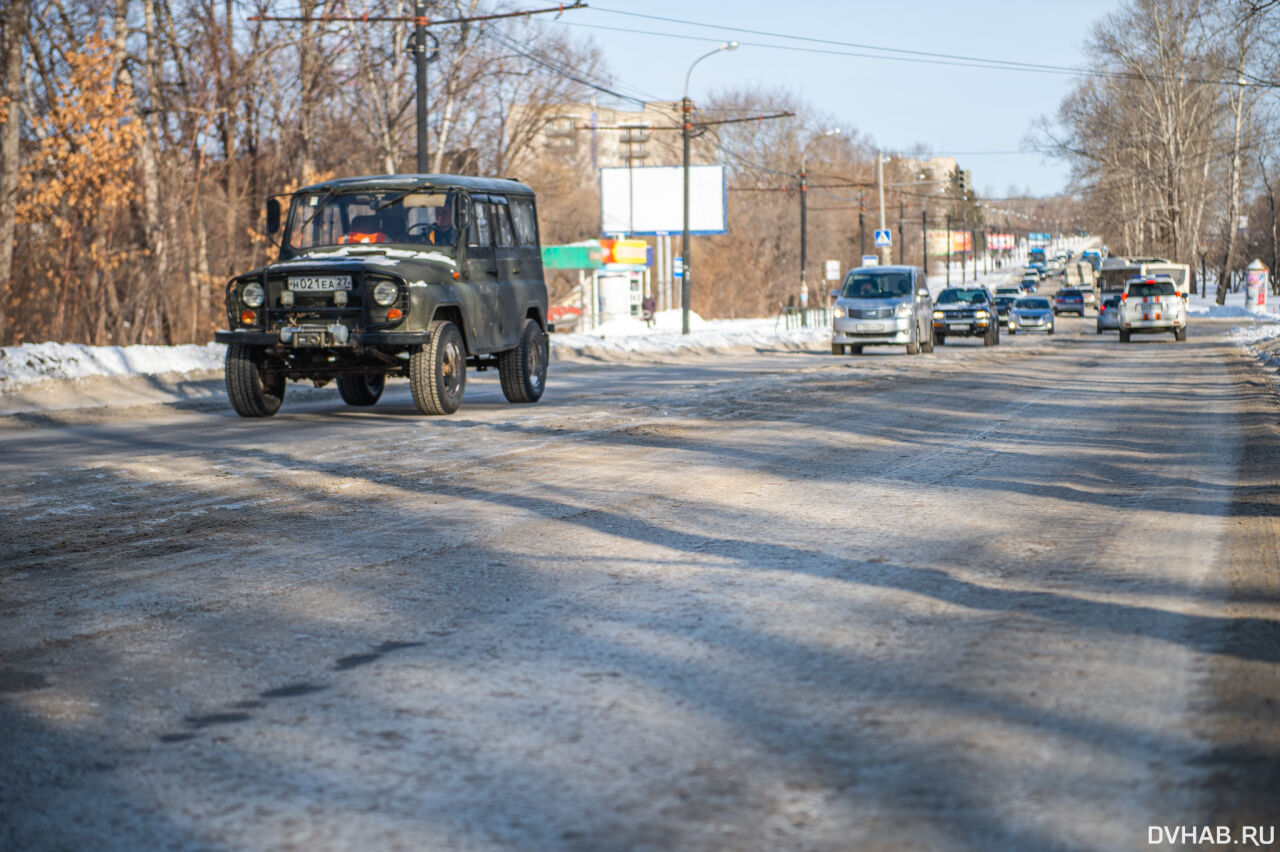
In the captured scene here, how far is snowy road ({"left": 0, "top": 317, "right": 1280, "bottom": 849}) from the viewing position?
3.37 m

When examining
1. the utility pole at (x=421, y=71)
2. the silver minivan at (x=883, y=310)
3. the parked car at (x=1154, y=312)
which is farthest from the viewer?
the parked car at (x=1154, y=312)

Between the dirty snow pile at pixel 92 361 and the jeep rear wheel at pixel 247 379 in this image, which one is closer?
the jeep rear wheel at pixel 247 379

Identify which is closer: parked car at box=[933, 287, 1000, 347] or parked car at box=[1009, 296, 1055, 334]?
parked car at box=[933, 287, 1000, 347]

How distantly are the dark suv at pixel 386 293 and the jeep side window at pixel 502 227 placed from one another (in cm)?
2

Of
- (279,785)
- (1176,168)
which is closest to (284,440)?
(279,785)

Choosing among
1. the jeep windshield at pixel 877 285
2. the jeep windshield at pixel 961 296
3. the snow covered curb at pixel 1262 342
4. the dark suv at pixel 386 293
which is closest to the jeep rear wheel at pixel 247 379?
the dark suv at pixel 386 293

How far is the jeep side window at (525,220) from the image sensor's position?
16.1 m

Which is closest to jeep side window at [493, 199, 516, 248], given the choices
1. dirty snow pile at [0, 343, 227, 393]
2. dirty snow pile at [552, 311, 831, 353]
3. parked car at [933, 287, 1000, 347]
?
dirty snow pile at [0, 343, 227, 393]

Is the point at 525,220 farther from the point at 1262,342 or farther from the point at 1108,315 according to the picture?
the point at 1108,315

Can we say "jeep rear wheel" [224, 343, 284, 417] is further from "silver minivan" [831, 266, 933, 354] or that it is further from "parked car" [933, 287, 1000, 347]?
"parked car" [933, 287, 1000, 347]

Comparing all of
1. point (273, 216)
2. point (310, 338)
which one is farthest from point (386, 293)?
point (273, 216)

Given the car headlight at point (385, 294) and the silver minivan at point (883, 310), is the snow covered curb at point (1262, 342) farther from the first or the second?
the car headlight at point (385, 294)

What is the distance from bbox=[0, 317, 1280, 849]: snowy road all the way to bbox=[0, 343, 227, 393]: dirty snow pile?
7991 millimetres

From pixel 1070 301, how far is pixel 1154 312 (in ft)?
122
